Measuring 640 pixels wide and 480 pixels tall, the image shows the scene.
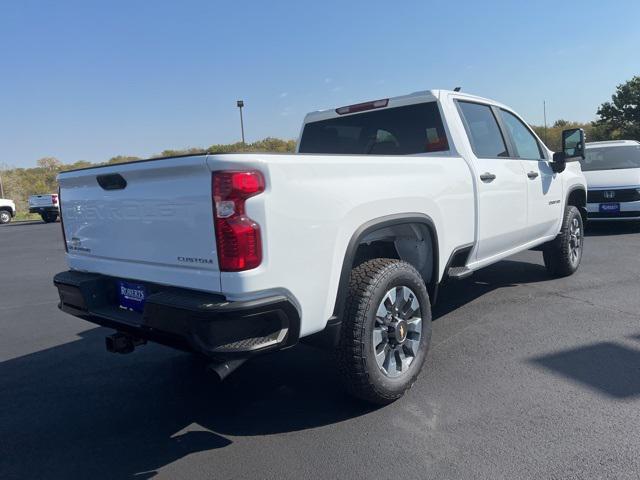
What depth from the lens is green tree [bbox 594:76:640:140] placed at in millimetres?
25641

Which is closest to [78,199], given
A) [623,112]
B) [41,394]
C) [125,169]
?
[125,169]

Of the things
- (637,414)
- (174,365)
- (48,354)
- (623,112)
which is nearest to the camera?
(637,414)

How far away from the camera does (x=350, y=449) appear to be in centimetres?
272

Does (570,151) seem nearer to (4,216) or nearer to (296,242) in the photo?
(296,242)

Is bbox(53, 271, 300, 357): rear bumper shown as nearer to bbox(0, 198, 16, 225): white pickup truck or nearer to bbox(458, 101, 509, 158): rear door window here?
bbox(458, 101, 509, 158): rear door window

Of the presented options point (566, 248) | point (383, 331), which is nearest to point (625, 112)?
point (566, 248)

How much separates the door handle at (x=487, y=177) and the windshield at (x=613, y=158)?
23.0ft

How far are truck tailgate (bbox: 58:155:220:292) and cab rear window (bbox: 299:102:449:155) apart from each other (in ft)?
7.59

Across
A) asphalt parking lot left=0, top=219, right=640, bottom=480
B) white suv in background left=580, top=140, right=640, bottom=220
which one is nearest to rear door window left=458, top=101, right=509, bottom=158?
asphalt parking lot left=0, top=219, right=640, bottom=480

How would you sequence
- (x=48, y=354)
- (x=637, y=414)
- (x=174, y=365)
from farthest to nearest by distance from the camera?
1. (x=48, y=354)
2. (x=174, y=365)
3. (x=637, y=414)

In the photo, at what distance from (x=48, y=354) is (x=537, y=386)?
409 cm

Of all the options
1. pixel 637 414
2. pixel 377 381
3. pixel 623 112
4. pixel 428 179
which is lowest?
pixel 637 414

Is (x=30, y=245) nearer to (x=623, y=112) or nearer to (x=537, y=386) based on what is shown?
(x=537, y=386)

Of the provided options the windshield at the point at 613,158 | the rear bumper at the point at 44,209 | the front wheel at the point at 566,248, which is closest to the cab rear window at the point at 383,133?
the front wheel at the point at 566,248
